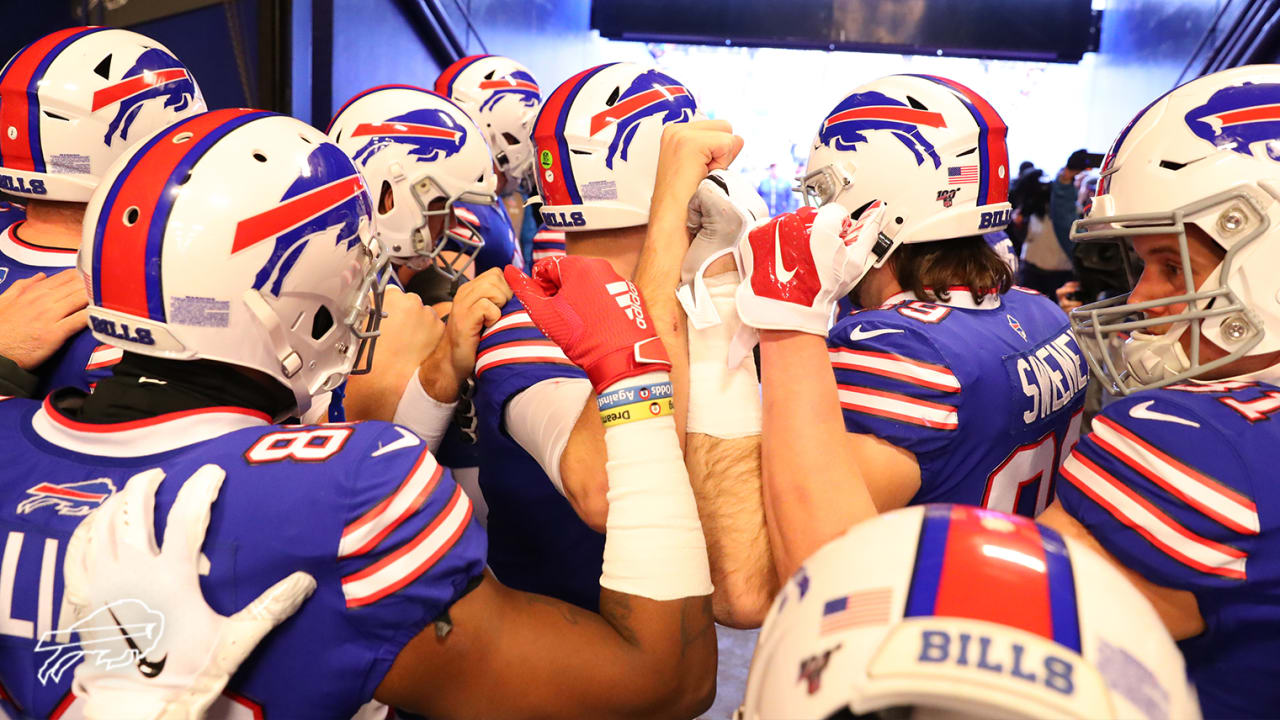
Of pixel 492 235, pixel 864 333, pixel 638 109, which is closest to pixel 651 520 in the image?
pixel 864 333

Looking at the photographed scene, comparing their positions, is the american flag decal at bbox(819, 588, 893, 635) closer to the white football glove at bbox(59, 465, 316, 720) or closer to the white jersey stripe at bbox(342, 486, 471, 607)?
the white jersey stripe at bbox(342, 486, 471, 607)

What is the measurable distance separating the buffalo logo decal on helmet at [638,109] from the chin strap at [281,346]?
1154mm

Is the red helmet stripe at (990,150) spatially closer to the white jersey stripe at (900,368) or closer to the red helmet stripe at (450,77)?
the white jersey stripe at (900,368)

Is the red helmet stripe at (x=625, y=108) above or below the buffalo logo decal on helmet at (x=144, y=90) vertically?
above

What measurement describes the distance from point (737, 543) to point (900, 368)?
0.57 m

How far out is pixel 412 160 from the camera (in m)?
3.60

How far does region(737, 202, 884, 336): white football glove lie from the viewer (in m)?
1.79

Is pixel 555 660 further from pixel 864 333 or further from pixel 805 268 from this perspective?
pixel 864 333

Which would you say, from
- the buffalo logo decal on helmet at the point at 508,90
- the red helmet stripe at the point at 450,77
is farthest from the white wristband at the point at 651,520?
the red helmet stripe at the point at 450,77

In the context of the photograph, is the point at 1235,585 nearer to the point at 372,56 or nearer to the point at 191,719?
the point at 191,719

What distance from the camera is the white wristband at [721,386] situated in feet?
6.21

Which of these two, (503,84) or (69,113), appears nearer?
(69,113)

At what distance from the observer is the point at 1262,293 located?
1753 mm

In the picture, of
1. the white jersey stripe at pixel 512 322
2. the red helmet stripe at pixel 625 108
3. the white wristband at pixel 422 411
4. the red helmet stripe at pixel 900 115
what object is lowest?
the white wristband at pixel 422 411
